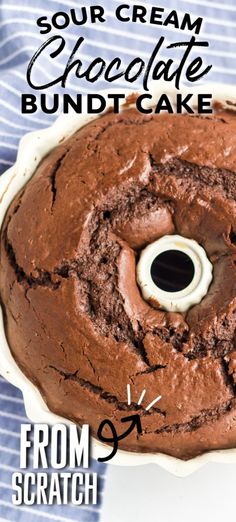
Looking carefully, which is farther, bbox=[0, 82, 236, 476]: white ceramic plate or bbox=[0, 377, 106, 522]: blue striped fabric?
bbox=[0, 377, 106, 522]: blue striped fabric

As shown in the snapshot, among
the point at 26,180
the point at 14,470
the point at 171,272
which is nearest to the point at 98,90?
the point at 26,180

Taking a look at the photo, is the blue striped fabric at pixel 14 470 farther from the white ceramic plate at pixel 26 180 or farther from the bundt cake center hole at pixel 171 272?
the bundt cake center hole at pixel 171 272

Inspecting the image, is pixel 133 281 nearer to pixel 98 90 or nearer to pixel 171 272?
pixel 171 272

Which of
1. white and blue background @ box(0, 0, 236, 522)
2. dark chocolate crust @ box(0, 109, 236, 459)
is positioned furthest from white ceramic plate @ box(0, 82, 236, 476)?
white and blue background @ box(0, 0, 236, 522)

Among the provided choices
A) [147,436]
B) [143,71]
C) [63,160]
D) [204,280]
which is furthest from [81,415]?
[143,71]

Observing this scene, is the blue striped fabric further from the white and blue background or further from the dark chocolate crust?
the dark chocolate crust

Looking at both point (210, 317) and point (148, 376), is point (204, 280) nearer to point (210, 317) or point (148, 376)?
point (210, 317)

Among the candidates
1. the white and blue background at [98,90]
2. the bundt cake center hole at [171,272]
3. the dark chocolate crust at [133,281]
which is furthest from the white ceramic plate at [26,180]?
the bundt cake center hole at [171,272]
